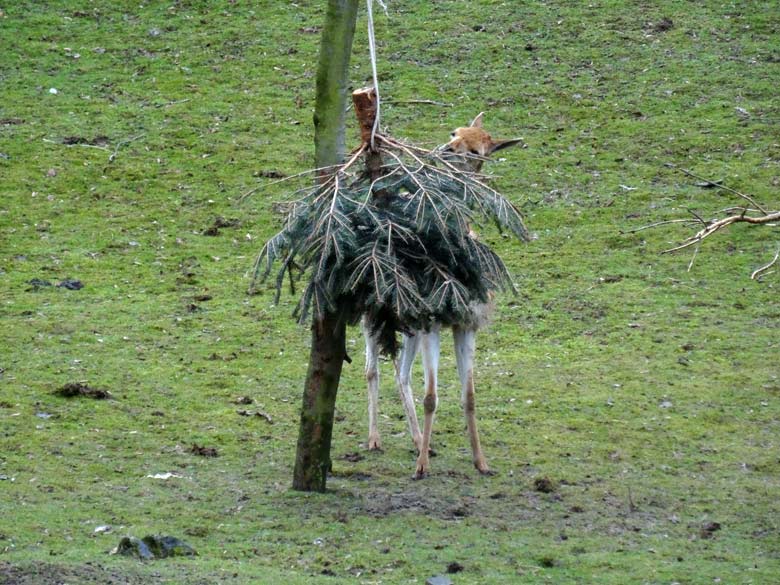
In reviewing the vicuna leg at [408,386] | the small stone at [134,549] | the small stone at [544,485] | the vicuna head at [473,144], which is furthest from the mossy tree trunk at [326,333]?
the small stone at [134,549]

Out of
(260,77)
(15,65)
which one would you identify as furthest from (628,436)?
(15,65)

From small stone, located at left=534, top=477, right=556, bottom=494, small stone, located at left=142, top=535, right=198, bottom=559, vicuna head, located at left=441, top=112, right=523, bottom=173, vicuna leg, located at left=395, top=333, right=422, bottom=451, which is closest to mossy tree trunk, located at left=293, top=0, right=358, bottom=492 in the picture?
vicuna head, located at left=441, top=112, right=523, bottom=173

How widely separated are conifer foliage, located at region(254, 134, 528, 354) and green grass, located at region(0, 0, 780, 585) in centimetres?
139

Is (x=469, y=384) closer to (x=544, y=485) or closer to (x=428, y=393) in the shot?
(x=428, y=393)

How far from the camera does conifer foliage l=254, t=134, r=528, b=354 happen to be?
7.02 metres

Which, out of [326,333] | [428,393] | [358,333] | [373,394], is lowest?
[358,333]

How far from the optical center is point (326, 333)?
768cm

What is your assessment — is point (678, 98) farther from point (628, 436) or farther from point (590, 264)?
point (628, 436)

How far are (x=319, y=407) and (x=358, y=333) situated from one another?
4.16m

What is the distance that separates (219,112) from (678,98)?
6922 millimetres

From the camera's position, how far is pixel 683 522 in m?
7.32

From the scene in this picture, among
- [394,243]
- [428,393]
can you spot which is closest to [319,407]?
[428,393]

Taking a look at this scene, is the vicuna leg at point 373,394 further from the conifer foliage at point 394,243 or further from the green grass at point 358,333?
the conifer foliage at point 394,243

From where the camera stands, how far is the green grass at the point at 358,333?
6.96 metres
